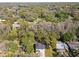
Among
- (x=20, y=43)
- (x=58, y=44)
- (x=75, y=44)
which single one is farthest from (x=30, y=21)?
(x=75, y=44)

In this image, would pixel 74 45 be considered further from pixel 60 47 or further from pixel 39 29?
pixel 39 29

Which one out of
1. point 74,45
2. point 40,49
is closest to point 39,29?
point 40,49

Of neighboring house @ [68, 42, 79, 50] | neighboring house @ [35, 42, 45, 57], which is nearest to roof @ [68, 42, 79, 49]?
neighboring house @ [68, 42, 79, 50]

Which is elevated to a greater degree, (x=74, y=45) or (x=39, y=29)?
(x=39, y=29)

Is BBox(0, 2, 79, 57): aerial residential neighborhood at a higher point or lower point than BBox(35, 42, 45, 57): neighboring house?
higher

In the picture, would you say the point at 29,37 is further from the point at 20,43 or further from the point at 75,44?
the point at 75,44

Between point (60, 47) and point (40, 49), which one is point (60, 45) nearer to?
point (60, 47)

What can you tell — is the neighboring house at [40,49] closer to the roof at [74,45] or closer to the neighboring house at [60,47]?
the neighboring house at [60,47]

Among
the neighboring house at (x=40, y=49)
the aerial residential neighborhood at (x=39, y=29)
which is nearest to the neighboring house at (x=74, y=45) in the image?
the aerial residential neighborhood at (x=39, y=29)

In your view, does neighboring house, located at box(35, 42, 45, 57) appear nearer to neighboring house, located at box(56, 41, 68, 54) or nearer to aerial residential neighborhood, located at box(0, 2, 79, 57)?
aerial residential neighborhood, located at box(0, 2, 79, 57)
